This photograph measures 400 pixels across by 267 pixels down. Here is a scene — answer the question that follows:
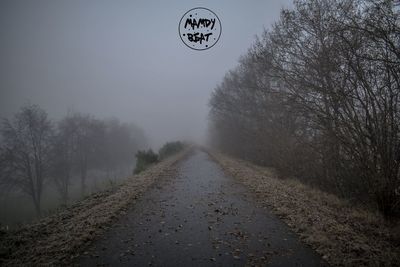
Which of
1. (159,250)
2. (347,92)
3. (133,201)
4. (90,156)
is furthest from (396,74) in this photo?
(90,156)

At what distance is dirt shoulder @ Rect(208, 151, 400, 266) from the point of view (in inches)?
150

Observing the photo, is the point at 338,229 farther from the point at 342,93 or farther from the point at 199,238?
the point at 342,93

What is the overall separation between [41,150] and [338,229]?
97.3 feet

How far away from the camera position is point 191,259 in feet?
13.0

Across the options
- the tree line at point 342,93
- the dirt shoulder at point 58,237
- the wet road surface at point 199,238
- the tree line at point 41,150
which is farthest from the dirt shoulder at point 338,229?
the tree line at point 41,150

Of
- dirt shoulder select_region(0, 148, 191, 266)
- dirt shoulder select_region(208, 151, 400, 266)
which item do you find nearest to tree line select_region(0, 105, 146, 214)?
dirt shoulder select_region(0, 148, 191, 266)

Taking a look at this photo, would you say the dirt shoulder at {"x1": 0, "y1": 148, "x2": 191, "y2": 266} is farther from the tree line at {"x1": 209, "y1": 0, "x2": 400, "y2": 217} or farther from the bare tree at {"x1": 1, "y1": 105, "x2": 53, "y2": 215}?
the bare tree at {"x1": 1, "y1": 105, "x2": 53, "y2": 215}

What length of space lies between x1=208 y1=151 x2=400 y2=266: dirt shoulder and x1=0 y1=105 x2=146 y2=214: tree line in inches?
831

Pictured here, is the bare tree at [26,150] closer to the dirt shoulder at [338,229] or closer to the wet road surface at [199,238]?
the wet road surface at [199,238]

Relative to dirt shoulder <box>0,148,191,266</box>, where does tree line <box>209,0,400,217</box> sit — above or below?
above

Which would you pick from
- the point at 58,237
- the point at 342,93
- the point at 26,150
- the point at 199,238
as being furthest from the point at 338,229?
the point at 26,150

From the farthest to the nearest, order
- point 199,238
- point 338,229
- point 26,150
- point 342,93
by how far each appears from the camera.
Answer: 1. point 26,150
2. point 342,93
3. point 338,229
4. point 199,238

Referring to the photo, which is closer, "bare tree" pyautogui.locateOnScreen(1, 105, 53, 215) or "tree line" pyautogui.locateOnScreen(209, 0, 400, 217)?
"tree line" pyautogui.locateOnScreen(209, 0, 400, 217)

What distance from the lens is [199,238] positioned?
4.78 meters
